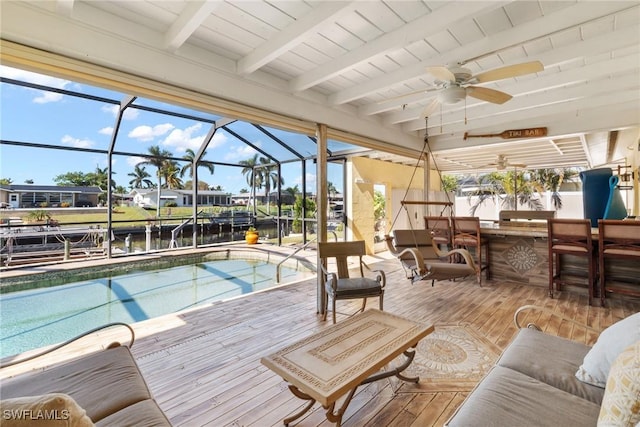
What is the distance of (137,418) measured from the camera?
1.22m

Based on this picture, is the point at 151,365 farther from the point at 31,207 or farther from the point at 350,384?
the point at 31,207

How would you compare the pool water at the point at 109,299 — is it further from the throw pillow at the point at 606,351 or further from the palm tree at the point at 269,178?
the throw pillow at the point at 606,351

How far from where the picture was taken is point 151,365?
2.40 meters

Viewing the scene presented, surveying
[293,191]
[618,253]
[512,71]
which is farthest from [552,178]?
[512,71]

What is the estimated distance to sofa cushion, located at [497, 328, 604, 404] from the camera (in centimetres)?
139

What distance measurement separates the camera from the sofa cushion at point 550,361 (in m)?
1.39

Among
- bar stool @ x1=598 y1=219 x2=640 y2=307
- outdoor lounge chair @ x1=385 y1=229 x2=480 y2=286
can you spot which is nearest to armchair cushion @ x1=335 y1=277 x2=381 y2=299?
outdoor lounge chair @ x1=385 y1=229 x2=480 y2=286

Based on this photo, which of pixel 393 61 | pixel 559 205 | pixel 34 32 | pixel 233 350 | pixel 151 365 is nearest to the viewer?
pixel 34 32

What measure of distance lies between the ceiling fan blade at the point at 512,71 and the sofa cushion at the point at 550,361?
1959 mm

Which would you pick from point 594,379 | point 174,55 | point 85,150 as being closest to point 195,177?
point 85,150

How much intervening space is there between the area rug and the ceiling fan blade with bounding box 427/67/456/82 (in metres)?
2.45

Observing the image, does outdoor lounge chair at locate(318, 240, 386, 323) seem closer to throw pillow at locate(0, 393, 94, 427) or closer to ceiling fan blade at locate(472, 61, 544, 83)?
ceiling fan blade at locate(472, 61, 544, 83)

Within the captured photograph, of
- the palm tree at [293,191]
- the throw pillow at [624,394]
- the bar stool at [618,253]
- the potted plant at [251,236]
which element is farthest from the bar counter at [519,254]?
the potted plant at [251,236]

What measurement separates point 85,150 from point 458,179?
53.9ft
